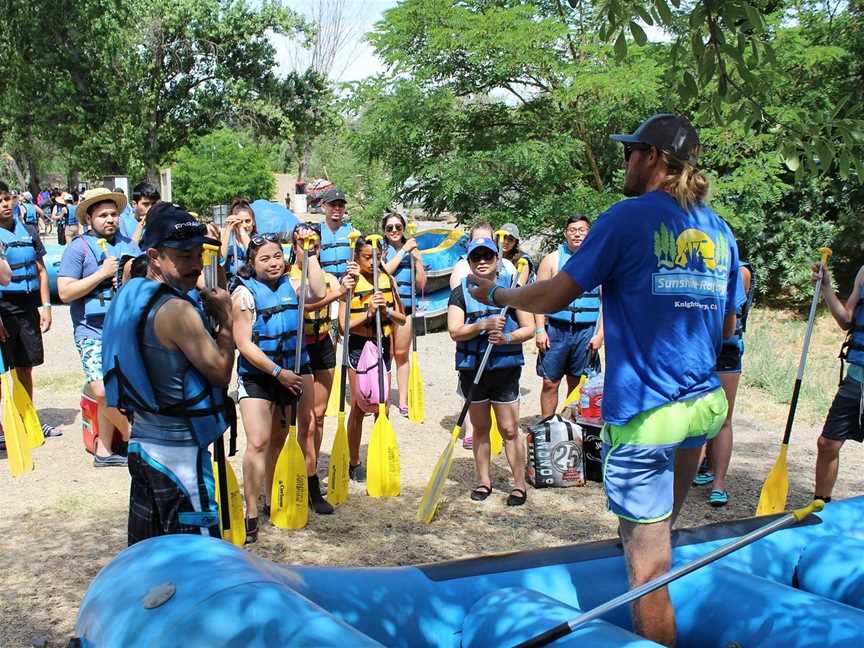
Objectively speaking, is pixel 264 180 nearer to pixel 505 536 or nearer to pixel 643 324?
pixel 505 536

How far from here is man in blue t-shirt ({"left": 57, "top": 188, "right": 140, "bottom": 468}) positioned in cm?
581

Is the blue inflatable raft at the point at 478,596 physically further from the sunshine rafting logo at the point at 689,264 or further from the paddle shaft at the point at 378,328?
the paddle shaft at the point at 378,328

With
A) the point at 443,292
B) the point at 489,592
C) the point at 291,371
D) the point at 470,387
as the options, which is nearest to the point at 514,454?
the point at 470,387

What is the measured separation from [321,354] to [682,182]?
3.27m

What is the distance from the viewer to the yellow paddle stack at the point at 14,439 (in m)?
5.97

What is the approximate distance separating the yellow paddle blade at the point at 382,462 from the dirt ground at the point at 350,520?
3.8 inches

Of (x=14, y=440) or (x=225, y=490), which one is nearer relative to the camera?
(x=225, y=490)

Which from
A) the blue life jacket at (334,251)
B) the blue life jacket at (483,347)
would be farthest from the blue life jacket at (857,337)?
the blue life jacket at (334,251)

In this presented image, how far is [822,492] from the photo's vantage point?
4.95 metres

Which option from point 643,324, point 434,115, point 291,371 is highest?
point 434,115

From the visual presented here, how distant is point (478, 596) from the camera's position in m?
2.98

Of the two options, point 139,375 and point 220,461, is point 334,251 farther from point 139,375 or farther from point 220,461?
point 139,375

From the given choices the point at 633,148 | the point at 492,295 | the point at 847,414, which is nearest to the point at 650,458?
the point at 492,295

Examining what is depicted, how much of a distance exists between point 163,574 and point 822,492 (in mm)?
4014
